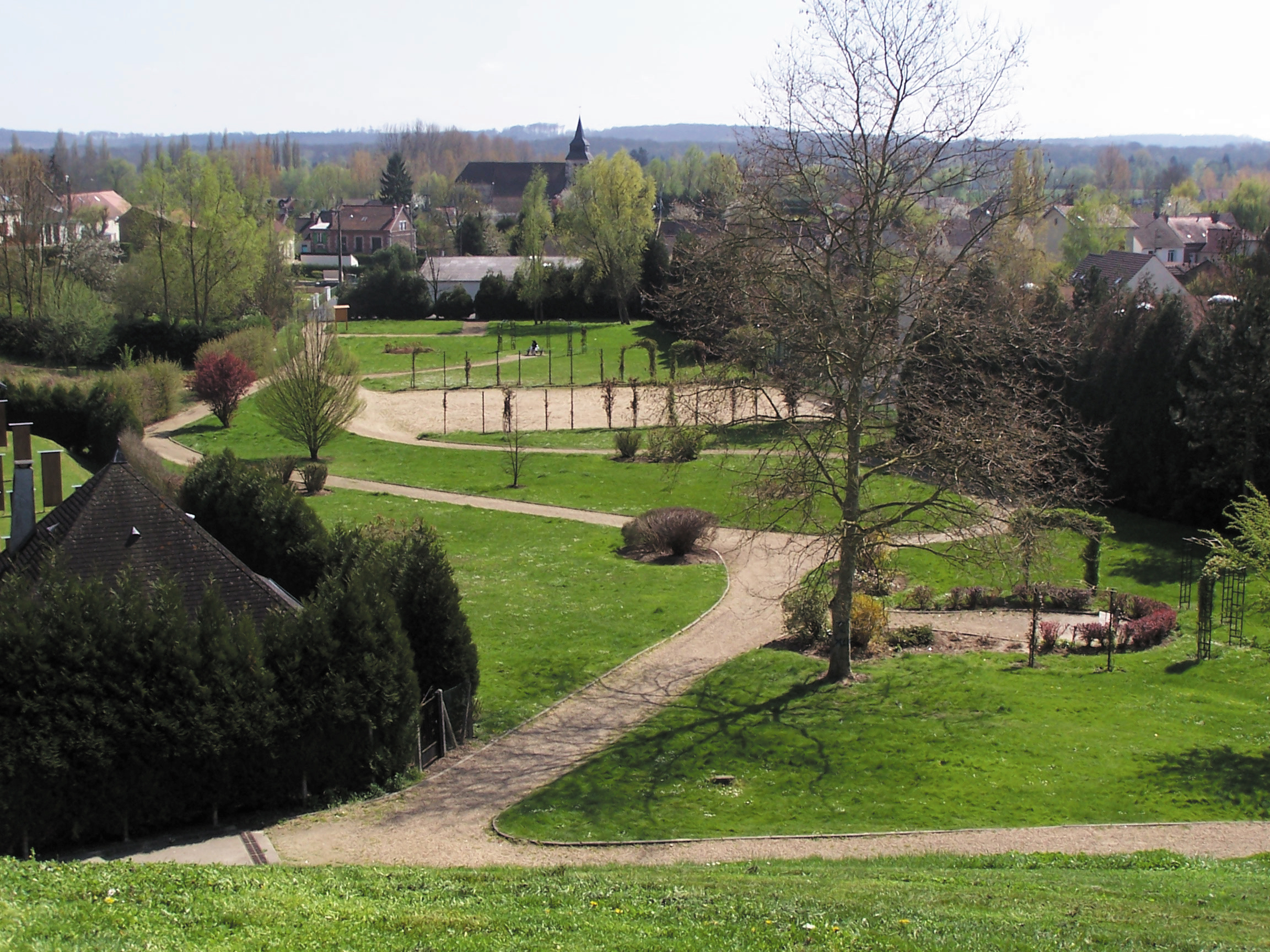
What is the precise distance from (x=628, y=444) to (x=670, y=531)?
11.6m

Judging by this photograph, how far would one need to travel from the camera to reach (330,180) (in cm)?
16662

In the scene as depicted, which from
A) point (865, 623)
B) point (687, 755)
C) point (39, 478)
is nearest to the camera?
point (687, 755)

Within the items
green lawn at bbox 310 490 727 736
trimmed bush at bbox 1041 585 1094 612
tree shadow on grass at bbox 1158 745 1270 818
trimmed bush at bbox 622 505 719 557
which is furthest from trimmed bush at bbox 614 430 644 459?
tree shadow on grass at bbox 1158 745 1270 818

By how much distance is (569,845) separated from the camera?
14.1 m

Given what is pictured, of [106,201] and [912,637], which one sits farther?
[106,201]

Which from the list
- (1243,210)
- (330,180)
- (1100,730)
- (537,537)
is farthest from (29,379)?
(330,180)

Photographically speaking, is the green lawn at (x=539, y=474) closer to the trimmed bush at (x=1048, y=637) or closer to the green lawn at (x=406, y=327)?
the trimmed bush at (x=1048, y=637)

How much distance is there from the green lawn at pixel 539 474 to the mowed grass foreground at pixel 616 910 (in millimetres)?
18271

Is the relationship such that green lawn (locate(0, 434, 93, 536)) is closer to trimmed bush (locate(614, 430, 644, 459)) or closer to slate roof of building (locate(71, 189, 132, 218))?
trimmed bush (locate(614, 430, 644, 459))

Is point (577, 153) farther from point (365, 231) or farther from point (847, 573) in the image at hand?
point (847, 573)

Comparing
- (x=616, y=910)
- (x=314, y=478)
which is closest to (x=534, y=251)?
(x=314, y=478)

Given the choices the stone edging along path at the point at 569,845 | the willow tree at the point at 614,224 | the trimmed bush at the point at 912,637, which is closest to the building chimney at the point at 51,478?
the stone edging along path at the point at 569,845

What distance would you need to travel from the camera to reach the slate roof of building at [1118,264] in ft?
188

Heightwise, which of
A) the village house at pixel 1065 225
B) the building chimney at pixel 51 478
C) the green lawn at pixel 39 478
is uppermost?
the village house at pixel 1065 225
